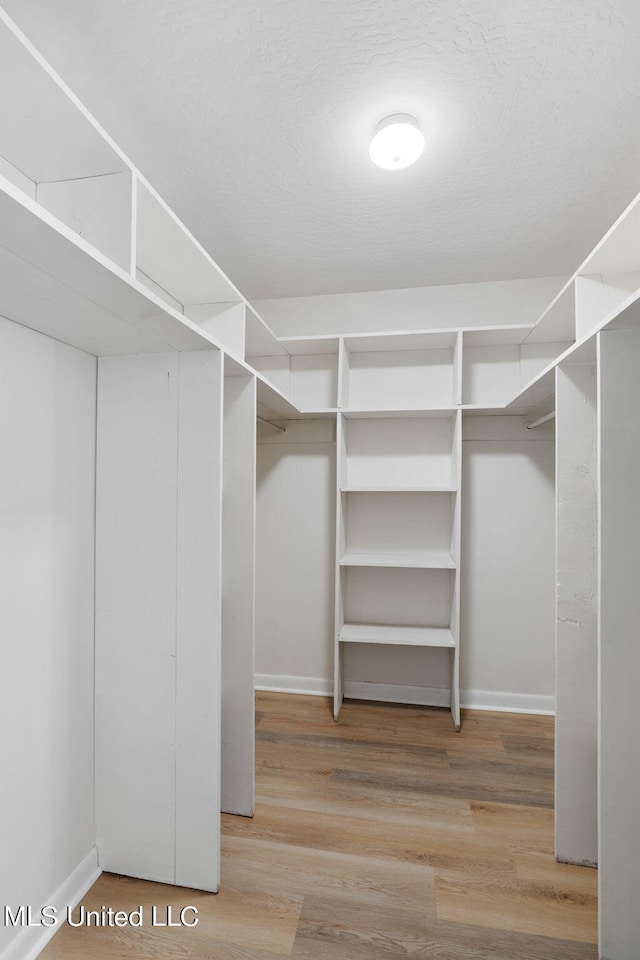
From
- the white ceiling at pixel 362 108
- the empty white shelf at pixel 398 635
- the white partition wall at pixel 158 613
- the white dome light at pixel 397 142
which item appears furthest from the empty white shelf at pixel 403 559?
the white dome light at pixel 397 142

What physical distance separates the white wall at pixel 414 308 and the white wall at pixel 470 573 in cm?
64

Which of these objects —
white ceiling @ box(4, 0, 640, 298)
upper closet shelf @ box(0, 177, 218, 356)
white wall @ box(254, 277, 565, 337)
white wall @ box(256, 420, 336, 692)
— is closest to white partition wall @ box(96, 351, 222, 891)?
upper closet shelf @ box(0, 177, 218, 356)

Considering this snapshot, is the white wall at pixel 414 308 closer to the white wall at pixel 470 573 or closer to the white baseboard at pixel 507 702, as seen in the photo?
the white wall at pixel 470 573

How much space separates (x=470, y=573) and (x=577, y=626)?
134 cm

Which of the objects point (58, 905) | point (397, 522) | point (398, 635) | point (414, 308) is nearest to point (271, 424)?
point (397, 522)

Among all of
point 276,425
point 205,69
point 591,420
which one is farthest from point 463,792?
point 205,69

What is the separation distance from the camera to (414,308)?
10.5ft

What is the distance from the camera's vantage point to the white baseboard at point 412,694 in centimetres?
313

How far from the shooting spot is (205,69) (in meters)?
1.50

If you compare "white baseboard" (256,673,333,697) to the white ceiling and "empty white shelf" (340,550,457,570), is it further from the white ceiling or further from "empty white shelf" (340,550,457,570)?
the white ceiling

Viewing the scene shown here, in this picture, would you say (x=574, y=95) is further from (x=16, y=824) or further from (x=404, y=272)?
(x=16, y=824)

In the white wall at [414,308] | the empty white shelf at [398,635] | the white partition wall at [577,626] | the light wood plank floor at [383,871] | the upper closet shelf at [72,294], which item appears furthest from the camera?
the white wall at [414,308]


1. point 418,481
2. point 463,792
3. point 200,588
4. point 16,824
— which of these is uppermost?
point 418,481

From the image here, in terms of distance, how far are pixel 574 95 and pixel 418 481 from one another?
6.84ft
